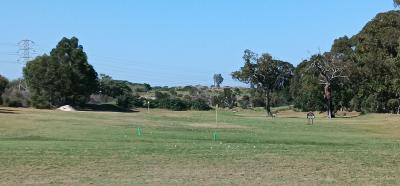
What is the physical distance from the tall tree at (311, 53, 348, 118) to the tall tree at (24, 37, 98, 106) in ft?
123

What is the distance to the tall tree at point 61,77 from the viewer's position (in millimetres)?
103938

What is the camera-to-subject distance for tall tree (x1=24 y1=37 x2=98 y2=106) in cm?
10394

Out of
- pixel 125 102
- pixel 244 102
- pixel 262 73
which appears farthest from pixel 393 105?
pixel 244 102

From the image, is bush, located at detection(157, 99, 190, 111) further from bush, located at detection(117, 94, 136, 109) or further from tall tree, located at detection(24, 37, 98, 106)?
tall tree, located at detection(24, 37, 98, 106)

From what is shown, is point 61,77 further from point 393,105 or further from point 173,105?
point 393,105

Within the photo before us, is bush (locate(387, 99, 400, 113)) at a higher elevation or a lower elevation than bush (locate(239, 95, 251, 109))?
lower

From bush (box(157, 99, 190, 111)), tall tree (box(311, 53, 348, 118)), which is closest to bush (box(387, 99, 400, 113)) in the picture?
tall tree (box(311, 53, 348, 118))

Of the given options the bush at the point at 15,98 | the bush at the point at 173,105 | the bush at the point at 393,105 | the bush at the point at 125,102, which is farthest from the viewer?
the bush at the point at 173,105

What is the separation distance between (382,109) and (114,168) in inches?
3532

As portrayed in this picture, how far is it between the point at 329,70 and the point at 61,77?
41.6 metres

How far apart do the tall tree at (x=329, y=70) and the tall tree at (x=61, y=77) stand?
37407 mm

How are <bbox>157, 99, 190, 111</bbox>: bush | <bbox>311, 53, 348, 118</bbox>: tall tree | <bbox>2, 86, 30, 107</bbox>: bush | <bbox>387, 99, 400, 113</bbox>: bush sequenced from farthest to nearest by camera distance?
1. <bbox>157, 99, 190, 111</bbox>: bush
2. <bbox>2, 86, 30, 107</bbox>: bush
3. <bbox>311, 53, 348, 118</bbox>: tall tree
4. <bbox>387, 99, 400, 113</bbox>: bush

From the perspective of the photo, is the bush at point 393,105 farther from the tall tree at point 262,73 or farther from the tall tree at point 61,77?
the tall tree at point 61,77

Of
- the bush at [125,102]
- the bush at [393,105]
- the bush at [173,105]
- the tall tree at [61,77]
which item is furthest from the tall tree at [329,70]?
the bush at [125,102]
